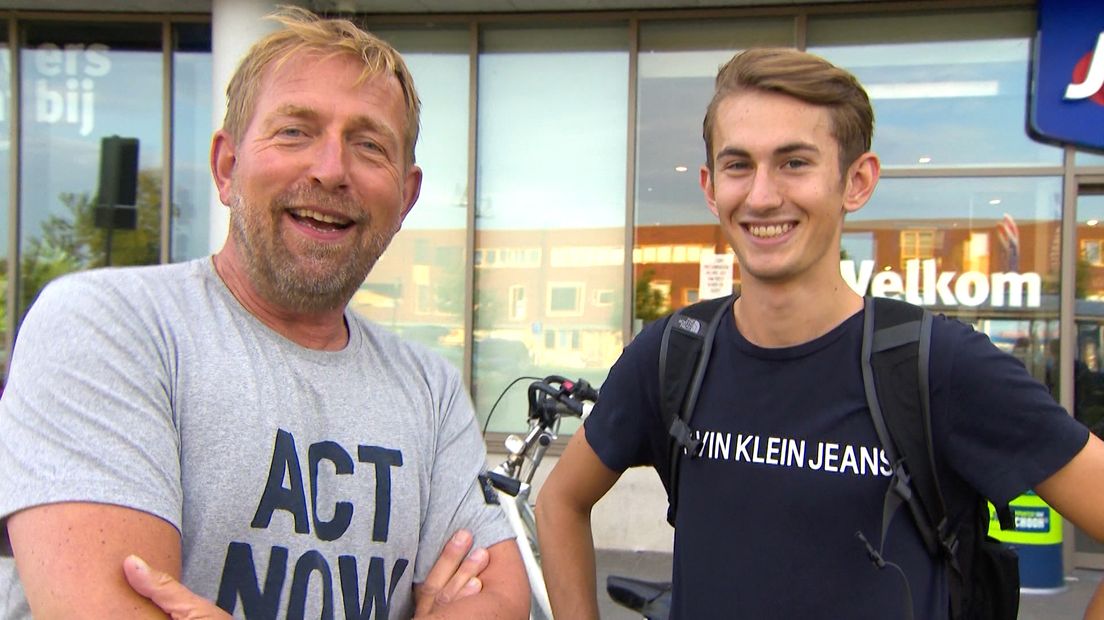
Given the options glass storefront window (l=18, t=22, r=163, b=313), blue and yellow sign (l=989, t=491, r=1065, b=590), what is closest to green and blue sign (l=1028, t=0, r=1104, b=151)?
blue and yellow sign (l=989, t=491, r=1065, b=590)

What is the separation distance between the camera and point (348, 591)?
143 centimetres

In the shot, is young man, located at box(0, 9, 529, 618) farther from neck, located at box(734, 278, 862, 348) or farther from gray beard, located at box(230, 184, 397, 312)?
neck, located at box(734, 278, 862, 348)

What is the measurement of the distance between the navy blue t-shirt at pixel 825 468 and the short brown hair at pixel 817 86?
369 millimetres

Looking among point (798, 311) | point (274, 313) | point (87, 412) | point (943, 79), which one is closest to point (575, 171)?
point (943, 79)

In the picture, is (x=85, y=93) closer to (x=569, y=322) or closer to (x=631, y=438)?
(x=569, y=322)

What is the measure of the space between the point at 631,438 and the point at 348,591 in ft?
2.43

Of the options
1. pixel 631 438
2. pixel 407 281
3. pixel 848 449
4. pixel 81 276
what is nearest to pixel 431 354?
pixel 631 438

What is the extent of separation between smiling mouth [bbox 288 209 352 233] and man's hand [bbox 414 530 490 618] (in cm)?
60

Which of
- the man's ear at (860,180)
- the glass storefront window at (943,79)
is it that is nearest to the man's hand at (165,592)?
the man's ear at (860,180)

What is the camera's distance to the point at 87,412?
124 cm

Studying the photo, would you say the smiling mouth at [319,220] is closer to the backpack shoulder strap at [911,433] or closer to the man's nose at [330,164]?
the man's nose at [330,164]

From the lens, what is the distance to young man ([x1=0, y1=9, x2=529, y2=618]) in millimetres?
1207

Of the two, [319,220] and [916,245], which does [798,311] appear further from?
[916,245]

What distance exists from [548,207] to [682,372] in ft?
16.7
